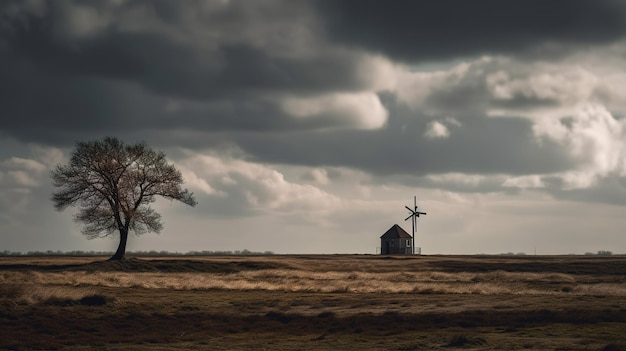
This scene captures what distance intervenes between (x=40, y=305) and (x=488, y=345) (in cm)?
2493

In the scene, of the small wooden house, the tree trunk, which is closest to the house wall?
the small wooden house

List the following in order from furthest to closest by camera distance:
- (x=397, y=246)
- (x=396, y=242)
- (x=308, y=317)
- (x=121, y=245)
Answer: (x=396, y=242) < (x=397, y=246) < (x=121, y=245) < (x=308, y=317)

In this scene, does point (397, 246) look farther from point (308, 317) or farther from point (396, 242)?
point (308, 317)

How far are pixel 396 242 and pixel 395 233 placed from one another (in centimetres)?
208

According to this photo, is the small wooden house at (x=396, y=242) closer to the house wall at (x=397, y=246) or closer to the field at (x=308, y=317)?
the house wall at (x=397, y=246)

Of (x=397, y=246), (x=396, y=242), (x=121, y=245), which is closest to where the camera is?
(x=121, y=245)

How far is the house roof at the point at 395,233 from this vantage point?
Result: 164m

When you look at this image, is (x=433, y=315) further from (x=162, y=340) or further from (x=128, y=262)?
(x=128, y=262)

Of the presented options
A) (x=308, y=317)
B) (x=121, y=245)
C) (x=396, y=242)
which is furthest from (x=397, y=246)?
(x=308, y=317)

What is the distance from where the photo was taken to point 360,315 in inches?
1494

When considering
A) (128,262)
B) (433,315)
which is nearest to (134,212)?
(128,262)

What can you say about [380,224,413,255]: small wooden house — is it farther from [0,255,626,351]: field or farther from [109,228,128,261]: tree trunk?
[0,255,626,351]: field

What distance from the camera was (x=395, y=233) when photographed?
165 metres

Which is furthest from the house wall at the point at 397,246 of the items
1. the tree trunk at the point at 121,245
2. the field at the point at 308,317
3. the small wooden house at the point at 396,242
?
the field at the point at 308,317
